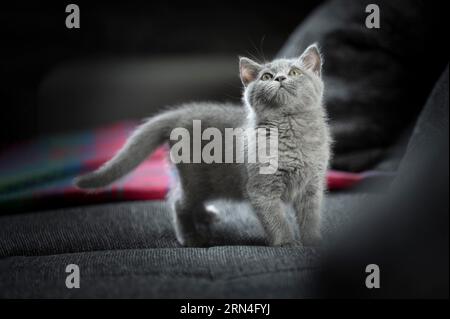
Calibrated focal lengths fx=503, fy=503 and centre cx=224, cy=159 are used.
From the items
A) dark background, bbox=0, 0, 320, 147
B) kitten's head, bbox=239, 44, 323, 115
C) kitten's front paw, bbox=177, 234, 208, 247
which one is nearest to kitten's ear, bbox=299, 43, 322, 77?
kitten's head, bbox=239, 44, 323, 115

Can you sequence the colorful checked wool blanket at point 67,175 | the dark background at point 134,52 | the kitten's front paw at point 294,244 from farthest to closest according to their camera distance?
the dark background at point 134,52, the colorful checked wool blanket at point 67,175, the kitten's front paw at point 294,244

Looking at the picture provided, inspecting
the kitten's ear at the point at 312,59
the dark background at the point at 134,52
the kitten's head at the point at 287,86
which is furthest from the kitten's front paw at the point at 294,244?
the dark background at the point at 134,52

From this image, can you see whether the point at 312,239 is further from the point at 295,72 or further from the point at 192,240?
the point at 295,72

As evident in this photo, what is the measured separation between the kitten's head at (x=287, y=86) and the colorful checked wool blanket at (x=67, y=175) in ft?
1.25

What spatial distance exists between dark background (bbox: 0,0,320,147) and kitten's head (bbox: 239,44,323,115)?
0.97 metres

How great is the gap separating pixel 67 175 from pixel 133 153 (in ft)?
1.59

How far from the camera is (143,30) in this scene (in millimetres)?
2352

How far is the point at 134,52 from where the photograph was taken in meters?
2.37

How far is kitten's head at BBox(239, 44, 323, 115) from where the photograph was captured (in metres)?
1.23

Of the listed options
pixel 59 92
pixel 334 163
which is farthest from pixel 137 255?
pixel 59 92

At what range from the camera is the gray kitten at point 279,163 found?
124 centimetres

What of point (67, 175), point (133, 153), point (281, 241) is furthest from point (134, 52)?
point (281, 241)

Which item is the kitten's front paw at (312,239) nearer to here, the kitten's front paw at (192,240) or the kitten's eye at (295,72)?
the kitten's front paw at (192,240)

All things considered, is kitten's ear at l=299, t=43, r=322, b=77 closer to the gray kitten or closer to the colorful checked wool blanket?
the gray kitten
